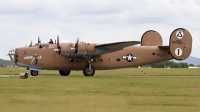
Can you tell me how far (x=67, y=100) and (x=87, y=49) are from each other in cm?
1991

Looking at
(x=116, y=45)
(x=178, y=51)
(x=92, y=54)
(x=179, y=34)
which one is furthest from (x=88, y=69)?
(x=179, y=34)

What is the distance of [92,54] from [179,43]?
8.67 meters

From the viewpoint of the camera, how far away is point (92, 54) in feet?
118

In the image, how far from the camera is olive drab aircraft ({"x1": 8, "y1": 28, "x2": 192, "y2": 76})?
1391 inches

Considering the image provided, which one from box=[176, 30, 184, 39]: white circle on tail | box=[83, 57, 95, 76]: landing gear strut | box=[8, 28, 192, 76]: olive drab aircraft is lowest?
box=[83, 57, 95, 76]: landing gear strut

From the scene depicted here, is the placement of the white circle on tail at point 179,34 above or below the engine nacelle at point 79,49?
above

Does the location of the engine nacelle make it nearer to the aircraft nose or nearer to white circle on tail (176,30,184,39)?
the aircraft nose

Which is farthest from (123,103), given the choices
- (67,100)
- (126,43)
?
(126,43)

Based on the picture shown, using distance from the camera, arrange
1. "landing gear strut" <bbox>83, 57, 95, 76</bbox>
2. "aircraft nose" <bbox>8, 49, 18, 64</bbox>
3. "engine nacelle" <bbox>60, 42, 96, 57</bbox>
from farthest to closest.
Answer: "aircraft nose" <bbox>8, 49, 18, 64</bbox>
"landing gear strut" <bbox>83, 57, 95, 76</bbox>
"engine nacelle" <bbox>60, 42, 96, 57</bbox>

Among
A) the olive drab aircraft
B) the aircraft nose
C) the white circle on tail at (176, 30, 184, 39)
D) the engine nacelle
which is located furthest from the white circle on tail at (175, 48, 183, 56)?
the aircraft nose

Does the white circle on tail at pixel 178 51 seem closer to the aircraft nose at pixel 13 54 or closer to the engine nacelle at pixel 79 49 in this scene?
the engine nacelle at pixel 79 49

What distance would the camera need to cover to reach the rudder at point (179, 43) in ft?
126

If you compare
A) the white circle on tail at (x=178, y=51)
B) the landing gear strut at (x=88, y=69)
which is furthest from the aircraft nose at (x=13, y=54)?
the white circle on tail at (x=178, y=51)

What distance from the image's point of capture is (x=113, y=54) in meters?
38.7
